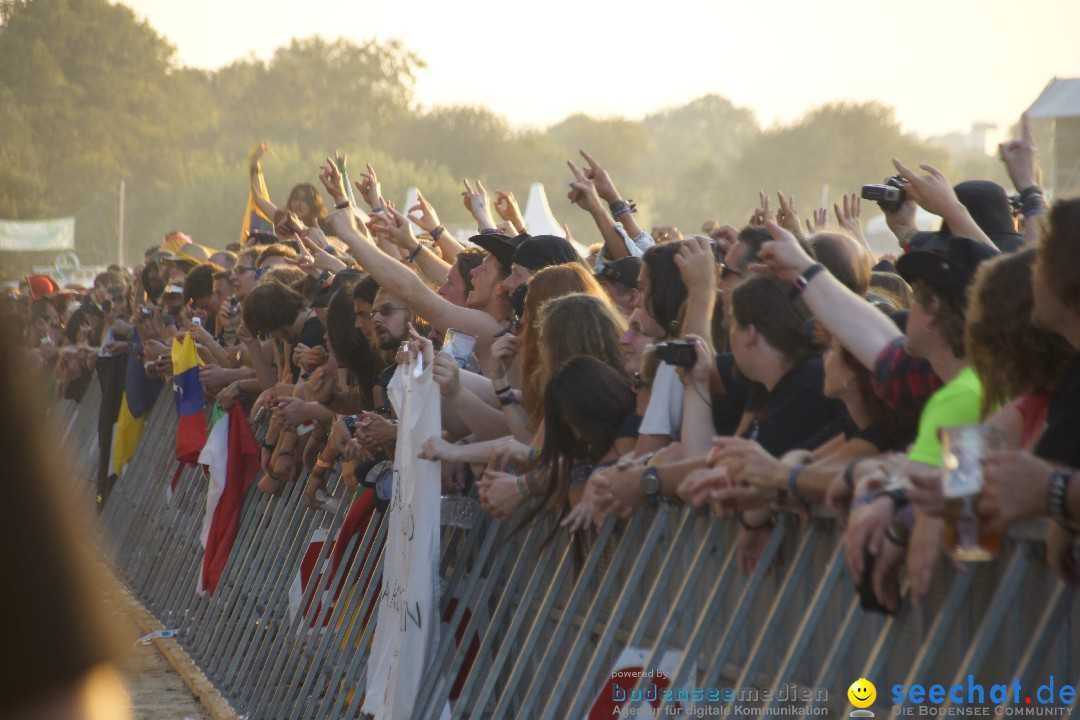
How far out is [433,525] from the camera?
630 centimetres

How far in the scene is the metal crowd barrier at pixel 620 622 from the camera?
3.46 m

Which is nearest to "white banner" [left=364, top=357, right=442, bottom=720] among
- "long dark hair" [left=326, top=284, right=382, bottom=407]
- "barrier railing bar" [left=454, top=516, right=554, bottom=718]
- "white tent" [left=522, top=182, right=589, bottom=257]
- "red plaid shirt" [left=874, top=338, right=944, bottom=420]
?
"barrier railing bar" [left=454, top=516, right=554, bottom=718]

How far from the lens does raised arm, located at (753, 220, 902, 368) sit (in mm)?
4250

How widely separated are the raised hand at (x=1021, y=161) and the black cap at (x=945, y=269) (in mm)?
2172

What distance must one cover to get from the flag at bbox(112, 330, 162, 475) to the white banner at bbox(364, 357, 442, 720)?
24.0 feet

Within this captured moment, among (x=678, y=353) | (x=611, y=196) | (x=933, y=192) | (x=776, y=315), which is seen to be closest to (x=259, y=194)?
(x=611, y=196)

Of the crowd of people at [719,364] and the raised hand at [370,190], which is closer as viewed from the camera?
the crowd of people at [719,364]

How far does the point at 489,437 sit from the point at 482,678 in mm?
1080

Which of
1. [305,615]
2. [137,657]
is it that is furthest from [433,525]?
[137,657]

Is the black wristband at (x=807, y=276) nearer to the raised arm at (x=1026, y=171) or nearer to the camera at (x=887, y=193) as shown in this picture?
the camera at (x=887, y=193)

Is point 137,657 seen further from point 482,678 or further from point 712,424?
point 712,424

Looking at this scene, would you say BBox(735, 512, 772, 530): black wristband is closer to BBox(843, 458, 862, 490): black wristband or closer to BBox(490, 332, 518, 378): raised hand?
BBox(843, 458, 862, 490): black wristband

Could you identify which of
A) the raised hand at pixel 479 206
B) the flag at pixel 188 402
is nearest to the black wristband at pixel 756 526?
the raised hand at pixel 479 206

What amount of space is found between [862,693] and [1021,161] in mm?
3199
